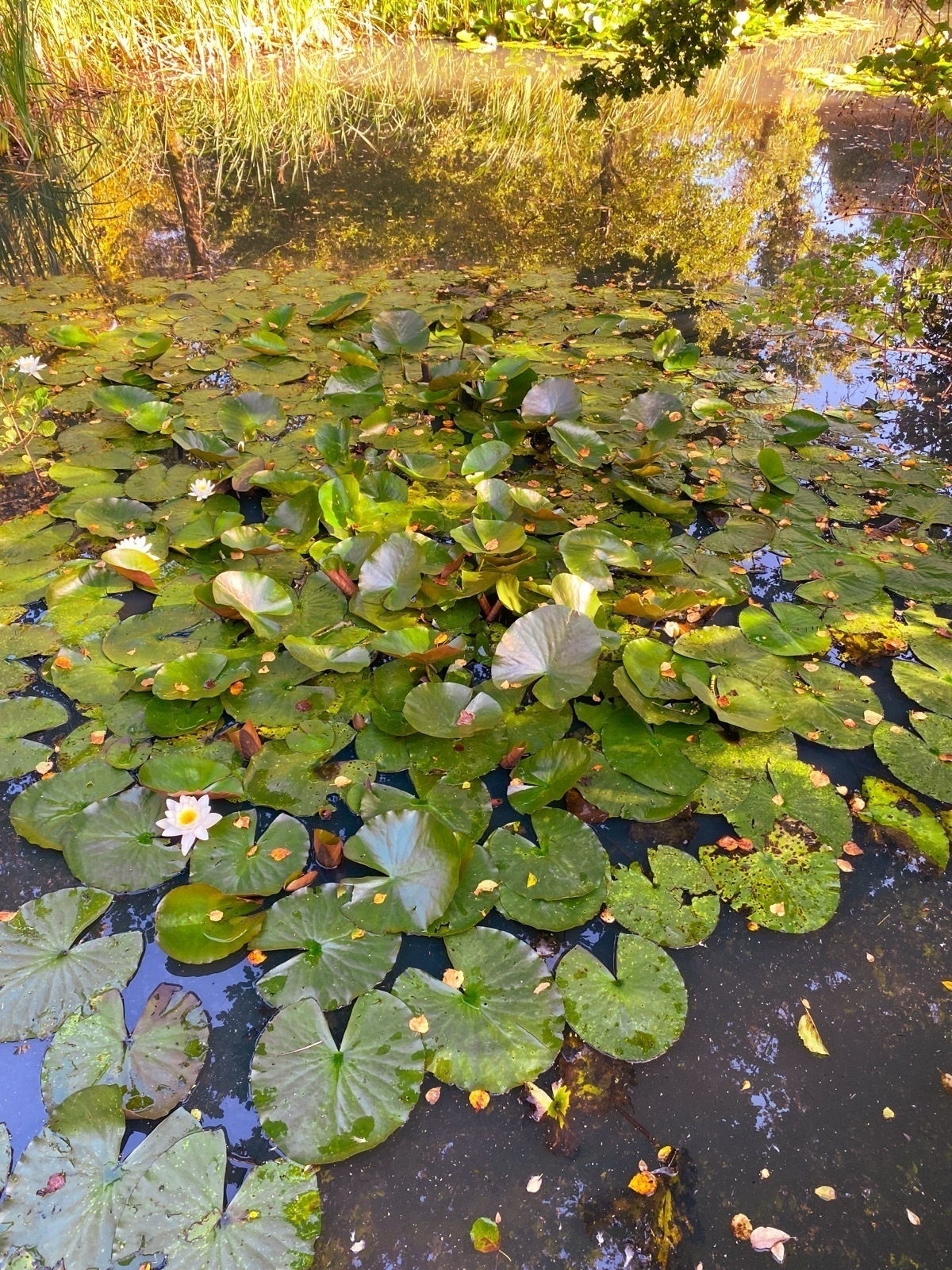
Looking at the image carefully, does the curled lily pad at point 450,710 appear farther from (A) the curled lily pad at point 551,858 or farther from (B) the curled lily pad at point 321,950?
(B) the curled lily pad at point 321,950

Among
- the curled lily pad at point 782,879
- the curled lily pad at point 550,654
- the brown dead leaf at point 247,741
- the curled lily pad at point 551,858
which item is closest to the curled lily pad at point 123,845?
the brown dead leaf at point 247,741

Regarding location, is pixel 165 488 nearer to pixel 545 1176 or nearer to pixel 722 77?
pixel 545 1176

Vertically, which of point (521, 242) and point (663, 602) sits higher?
point (521, 242)

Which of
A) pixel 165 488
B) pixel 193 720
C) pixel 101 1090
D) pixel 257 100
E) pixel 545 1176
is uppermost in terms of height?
pixel 257 100

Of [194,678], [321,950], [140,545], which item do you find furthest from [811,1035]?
[140,545]

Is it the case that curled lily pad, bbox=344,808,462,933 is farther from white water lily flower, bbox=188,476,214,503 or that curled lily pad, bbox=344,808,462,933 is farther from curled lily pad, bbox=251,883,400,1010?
white water lily flower, bbox=188,476,214,503

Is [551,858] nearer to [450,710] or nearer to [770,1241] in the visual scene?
[450,710]

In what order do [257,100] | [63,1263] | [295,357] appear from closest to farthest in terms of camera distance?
1. [63,1263]
2. [295,357]
3. [257,100]

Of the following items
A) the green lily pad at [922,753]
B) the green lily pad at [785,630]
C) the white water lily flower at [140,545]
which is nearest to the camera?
the green lily pad at [922,753]

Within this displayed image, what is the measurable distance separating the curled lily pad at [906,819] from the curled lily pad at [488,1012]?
811mm

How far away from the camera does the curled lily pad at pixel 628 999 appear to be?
120 centimetres

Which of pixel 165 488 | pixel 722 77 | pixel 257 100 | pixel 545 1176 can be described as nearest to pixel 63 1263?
pixel 545 1176

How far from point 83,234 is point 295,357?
2390mm

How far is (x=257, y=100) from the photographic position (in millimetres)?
6855
